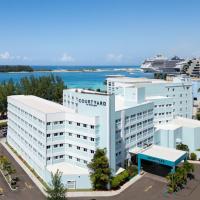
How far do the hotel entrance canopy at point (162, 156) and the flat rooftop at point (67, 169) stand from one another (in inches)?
366

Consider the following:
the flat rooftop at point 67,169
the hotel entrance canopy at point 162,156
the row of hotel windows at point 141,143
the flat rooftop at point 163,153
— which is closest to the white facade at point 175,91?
the row of hotel windows at point 141,143

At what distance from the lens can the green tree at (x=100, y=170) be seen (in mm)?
38031

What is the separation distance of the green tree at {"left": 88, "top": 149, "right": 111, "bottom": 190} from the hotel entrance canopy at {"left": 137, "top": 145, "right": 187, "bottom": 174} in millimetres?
7512

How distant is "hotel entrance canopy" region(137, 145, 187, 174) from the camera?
41781mm

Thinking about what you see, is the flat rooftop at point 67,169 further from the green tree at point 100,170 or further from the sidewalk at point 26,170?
the sidewalk at point 26,170

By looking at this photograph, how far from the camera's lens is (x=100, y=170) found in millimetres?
38062

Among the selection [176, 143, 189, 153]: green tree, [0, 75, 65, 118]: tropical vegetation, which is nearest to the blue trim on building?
[176, 143, 189, 153]: green tree

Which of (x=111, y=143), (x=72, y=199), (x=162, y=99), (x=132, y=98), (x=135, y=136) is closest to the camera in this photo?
(x=72, y=199)

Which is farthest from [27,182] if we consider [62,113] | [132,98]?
[132,98]

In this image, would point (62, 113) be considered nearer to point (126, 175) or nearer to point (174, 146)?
point (126, 175)

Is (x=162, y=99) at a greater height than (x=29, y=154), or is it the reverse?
(x=162, y=99)

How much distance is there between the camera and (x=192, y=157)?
52906 mm

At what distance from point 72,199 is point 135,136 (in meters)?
16.4

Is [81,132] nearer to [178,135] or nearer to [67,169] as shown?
[67,169]
